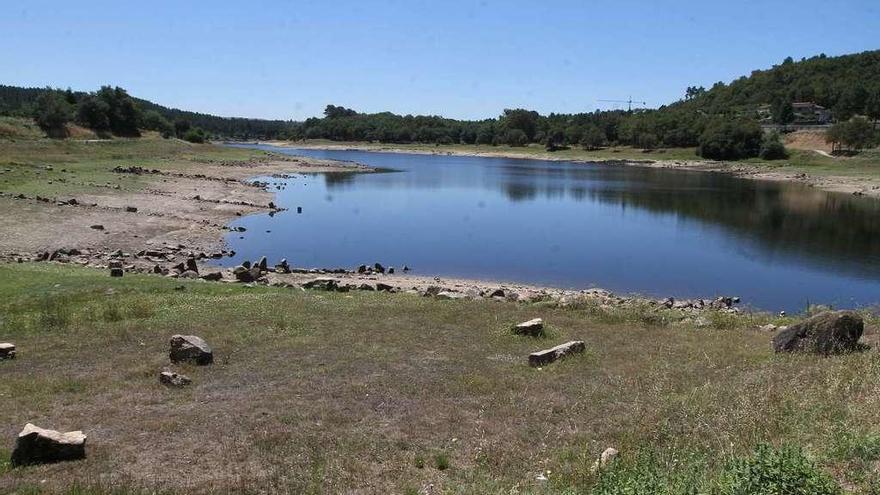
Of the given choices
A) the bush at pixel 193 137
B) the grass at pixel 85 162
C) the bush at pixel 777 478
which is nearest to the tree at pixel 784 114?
the grass at pixel 85 162

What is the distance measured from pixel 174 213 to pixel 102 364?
37.9 metres

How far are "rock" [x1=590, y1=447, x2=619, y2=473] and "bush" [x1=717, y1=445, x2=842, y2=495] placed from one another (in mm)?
1939

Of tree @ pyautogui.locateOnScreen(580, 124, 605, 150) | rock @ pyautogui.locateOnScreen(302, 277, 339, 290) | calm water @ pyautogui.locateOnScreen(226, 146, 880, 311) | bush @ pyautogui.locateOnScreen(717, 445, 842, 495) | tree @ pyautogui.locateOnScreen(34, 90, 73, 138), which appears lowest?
calm water @ pyautogui.locateOnScreen(226, 146, 880, 311)

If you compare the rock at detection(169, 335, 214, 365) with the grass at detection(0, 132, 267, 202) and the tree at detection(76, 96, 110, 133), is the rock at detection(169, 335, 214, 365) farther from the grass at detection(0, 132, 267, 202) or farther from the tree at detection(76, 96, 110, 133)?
the tree at detection(76, 96, 110, 133)

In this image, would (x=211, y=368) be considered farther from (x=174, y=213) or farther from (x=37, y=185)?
(x=37, y=185)

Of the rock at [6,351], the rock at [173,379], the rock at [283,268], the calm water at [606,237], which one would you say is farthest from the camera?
the calm water at [606,237]

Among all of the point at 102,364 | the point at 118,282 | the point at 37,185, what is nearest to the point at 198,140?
the point at 37,185

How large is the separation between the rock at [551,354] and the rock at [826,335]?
4.92 meters

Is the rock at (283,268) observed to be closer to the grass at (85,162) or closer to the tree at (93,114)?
the grass at (85,162)

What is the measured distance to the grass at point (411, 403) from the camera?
9.12 m

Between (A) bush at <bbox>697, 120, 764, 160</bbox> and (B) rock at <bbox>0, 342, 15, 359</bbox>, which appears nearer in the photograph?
(B) rock at <bbox>0, 342, 15, 359</bbox>

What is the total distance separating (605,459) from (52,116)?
11284 cm

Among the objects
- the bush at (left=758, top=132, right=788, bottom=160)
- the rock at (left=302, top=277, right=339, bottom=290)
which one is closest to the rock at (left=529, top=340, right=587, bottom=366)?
the rock at (left=302, top=277, right=339, bottom=290)

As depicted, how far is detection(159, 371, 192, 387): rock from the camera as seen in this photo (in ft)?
43.5
